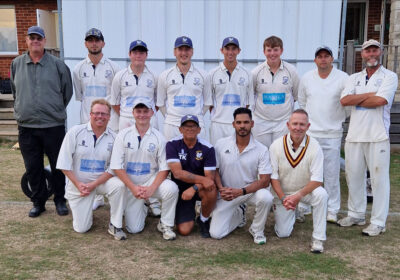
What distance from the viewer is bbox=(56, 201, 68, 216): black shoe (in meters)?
4.61

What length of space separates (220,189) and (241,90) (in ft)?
4.11

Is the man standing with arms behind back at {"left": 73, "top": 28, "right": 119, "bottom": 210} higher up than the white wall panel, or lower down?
lower down

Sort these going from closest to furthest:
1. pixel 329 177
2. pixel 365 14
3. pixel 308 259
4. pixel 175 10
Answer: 1. pixel 308 259
2. pixel 329 177
3. pixel 175 10
4. pixel 365 14

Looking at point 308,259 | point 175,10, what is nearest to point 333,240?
point 308,259

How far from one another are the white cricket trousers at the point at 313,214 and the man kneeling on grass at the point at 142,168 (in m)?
1.04

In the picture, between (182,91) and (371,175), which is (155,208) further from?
(371,175)

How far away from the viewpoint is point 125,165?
4160mm

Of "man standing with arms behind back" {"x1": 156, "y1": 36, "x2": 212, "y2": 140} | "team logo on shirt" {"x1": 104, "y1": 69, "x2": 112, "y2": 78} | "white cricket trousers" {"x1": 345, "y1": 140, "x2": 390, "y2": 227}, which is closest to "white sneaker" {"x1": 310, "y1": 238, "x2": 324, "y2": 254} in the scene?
"white cricket trousers" {"x1": 345, "y1": 140, "x2": 390, "y2": 227}

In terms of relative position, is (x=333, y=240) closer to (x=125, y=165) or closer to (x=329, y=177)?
(x=329, y=177)

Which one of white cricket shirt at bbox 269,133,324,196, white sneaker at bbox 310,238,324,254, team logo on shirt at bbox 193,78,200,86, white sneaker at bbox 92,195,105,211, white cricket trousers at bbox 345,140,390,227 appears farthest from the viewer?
white sneaker at bbox 92,195,105,211

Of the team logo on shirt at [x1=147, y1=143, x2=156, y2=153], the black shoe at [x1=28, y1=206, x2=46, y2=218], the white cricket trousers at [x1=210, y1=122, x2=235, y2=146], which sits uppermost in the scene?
the white cricket trousers at [x1=210, y1=122, x2=235, y2=146]

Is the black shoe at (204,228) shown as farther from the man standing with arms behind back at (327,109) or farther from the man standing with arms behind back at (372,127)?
the man standing with arms behind back at (372,127)

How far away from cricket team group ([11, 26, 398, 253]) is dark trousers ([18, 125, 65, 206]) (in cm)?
1

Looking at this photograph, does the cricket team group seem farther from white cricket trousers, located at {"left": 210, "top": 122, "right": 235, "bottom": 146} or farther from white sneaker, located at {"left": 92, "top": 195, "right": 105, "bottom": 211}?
white sneaker, located at {"left": 92, "top": 195, "right": 105, "bottom": 211}
